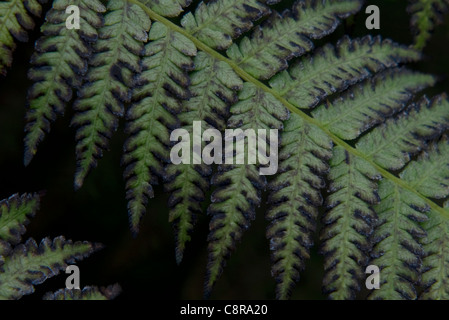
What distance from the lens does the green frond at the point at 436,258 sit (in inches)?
49.6

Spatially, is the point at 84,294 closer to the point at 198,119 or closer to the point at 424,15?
the point at 198,119

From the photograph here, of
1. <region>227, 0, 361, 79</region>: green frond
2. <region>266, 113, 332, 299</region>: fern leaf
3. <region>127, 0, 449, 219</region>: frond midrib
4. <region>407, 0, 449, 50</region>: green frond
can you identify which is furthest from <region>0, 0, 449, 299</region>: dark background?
<region>266, 113, 332, 299</region>: fern leaf

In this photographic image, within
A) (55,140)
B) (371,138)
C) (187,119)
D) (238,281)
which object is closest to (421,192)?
(371,138)

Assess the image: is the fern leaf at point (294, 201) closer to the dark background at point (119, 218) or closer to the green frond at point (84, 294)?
the green frond at point (84, 294)

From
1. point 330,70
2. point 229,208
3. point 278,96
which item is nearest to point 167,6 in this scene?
point 278,96

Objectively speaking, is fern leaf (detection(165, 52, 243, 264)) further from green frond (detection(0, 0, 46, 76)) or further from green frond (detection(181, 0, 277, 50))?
green frond (detection(0, 0, 46, 76))

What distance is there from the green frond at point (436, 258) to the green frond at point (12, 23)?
4.40 ft

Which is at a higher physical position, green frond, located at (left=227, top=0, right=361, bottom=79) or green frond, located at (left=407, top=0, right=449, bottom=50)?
green frond, located at (left=407, top=0, right=449, bottom=50)

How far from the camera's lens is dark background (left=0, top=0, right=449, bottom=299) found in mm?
1753

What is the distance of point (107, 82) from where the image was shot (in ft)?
4.04

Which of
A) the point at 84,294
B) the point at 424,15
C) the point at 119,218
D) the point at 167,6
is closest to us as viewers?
the point at 84,294

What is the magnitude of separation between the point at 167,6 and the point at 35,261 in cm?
85

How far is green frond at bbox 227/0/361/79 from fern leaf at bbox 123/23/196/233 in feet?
0.63

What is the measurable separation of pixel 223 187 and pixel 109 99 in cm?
42
